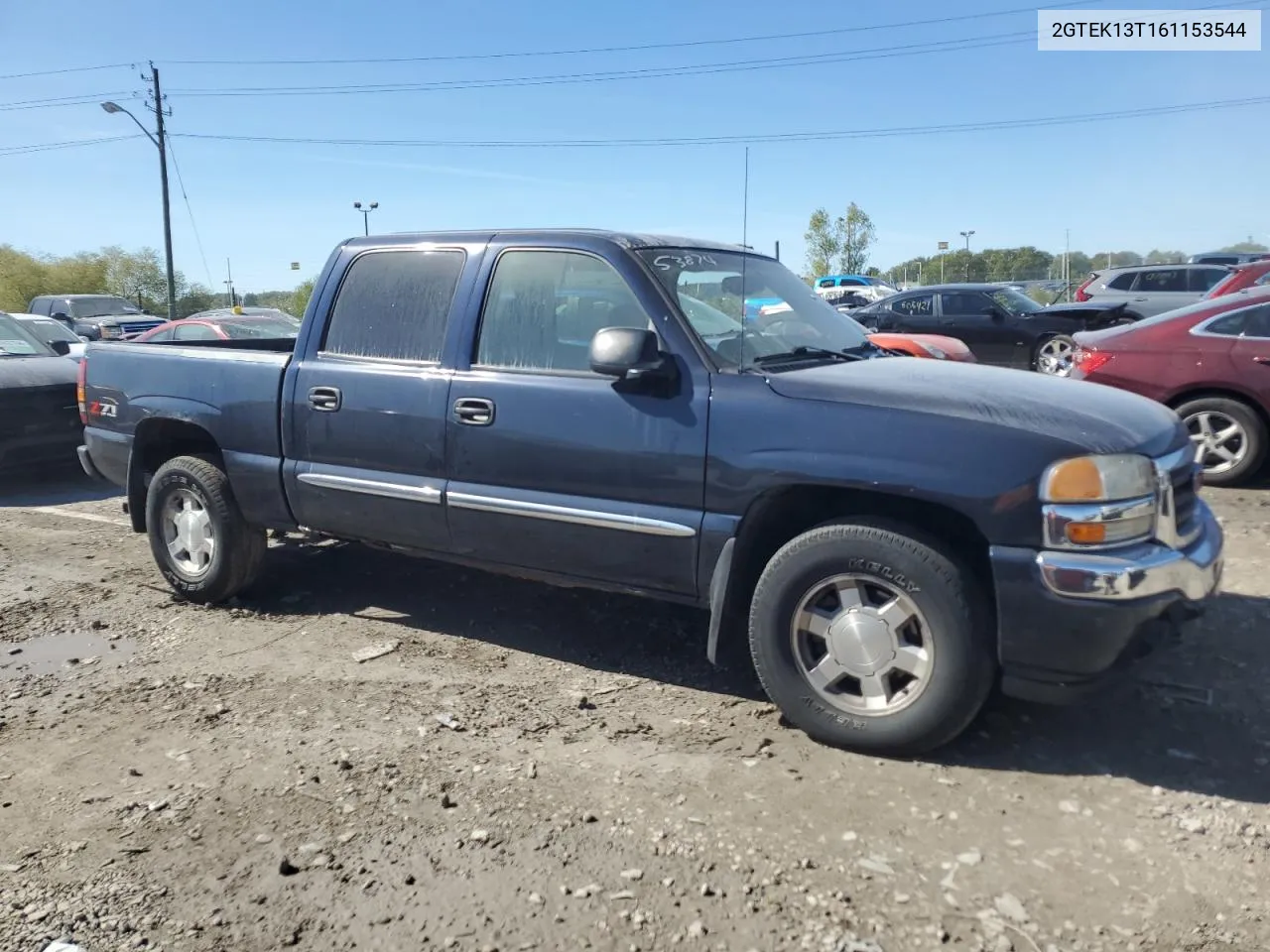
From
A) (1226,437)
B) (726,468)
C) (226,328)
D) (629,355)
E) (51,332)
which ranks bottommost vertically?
(1226,437)

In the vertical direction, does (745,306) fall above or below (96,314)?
below

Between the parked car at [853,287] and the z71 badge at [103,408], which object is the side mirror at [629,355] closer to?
the z71 badge at [103,408]

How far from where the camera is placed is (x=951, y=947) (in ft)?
8.25

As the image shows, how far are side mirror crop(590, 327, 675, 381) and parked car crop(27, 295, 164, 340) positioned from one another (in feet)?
71.0

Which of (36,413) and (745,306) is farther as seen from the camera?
(36,413)

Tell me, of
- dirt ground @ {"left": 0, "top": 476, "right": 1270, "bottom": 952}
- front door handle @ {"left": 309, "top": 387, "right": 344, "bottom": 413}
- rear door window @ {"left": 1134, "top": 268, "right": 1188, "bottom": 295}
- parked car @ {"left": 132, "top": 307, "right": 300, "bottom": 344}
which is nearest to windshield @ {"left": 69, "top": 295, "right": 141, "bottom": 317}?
parked car @ {"left": 132, "top": 307, "right": 300, "bottom": 344}

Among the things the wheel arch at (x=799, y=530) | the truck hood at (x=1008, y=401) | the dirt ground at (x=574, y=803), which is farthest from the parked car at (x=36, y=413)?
the truck hood at (x=1008, y=401)

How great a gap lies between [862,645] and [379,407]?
92.2 inches

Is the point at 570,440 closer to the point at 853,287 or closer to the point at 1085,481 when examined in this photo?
the point at 1085,481

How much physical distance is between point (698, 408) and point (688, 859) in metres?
1.58

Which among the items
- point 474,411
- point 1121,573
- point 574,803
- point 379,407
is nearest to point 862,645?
point 1121,573

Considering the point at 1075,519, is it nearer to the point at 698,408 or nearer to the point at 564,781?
the point at 698,408

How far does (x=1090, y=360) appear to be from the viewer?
793 centimetres

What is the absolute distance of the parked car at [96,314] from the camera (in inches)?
917
